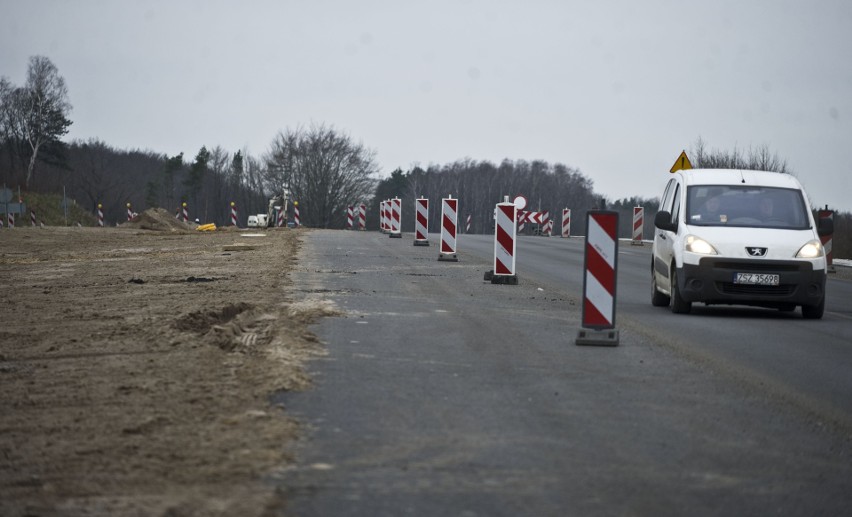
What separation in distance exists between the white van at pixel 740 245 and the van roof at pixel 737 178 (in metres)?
0.01

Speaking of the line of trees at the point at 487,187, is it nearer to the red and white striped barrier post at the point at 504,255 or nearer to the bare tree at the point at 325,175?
the bare tree at the point at 325,175

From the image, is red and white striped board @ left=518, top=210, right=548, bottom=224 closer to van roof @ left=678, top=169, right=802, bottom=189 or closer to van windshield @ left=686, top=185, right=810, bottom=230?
van roof @ left=678, top=169, right=802, bottom=189

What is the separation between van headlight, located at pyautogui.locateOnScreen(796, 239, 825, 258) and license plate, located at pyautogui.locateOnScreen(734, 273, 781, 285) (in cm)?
47

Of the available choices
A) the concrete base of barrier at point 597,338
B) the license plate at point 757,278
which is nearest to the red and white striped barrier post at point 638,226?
the license plate at point 757,278

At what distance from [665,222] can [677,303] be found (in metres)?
1.33

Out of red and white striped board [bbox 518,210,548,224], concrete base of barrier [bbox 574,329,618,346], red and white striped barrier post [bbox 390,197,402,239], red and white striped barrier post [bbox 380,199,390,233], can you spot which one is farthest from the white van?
red and white striped board [bbox 518,210,548,224]

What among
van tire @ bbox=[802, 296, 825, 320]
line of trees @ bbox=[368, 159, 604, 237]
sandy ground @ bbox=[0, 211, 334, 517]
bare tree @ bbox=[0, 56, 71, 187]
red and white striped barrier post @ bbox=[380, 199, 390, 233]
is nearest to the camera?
sandy ground @ bbox=[0, 211, 334, 517]

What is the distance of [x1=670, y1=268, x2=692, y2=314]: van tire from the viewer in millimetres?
14406

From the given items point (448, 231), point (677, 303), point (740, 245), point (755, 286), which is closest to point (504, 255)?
point (677, 303)

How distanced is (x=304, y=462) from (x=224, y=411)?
1411mm

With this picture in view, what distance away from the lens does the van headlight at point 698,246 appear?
1438cm

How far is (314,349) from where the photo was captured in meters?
9.37

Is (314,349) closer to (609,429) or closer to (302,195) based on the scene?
(609,429)

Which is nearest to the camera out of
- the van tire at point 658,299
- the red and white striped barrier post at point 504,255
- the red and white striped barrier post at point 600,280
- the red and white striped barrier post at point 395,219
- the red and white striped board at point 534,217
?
the red and white striped barrier post at point 600,280
